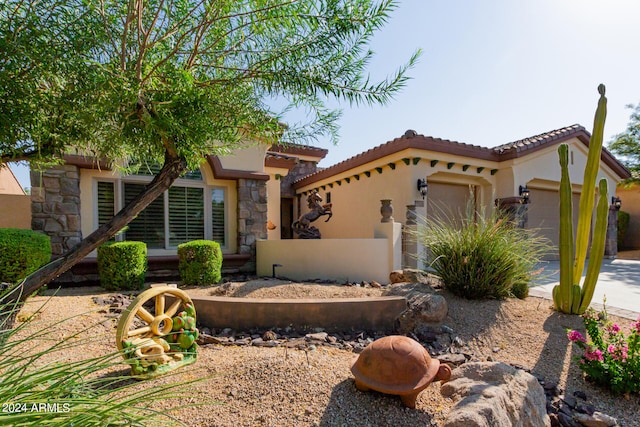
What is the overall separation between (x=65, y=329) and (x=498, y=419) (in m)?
3.96

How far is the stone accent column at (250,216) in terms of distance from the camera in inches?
276

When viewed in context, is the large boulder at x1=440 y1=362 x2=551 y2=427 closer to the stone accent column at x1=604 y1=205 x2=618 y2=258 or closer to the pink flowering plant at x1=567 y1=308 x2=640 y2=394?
the pink flowering plant at x1=567 y1=308 x2=640 y2=394

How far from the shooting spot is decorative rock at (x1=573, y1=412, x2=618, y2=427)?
7.33 feet

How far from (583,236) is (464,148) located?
4.05 m

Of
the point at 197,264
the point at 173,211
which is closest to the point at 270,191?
the point at 173,211

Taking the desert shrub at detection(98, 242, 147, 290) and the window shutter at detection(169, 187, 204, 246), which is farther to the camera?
the window shutter at detection(169, 187, 204, 246)

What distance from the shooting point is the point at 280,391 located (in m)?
2.21

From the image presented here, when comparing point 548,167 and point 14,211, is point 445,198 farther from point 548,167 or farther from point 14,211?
point 14,211

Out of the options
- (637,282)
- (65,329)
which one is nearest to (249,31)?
(65,329)

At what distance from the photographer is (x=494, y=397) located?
6.46 feet

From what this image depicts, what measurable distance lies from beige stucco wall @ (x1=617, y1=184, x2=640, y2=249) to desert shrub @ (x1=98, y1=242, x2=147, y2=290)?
19124mm

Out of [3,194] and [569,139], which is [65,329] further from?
[569,139]

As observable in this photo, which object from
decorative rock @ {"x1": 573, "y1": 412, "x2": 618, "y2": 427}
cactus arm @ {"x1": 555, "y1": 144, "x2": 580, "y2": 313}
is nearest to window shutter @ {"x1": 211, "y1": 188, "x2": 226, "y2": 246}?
cactus arm @ {"x1": 555, "y1": 144, "x2": 580, "y2": 313}

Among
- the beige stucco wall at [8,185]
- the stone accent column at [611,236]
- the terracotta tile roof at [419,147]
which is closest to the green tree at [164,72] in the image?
the terracotta tile roof at [419,147]
